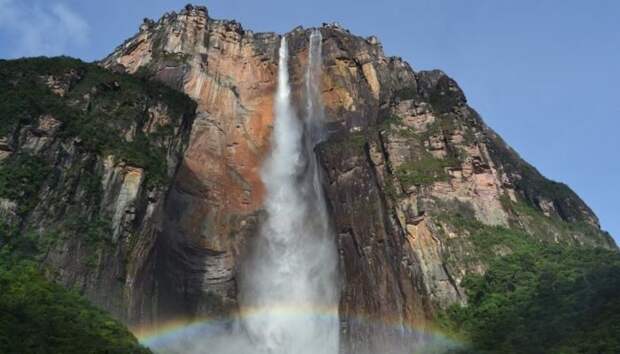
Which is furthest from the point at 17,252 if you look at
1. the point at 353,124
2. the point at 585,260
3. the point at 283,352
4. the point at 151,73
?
the point at 585,260

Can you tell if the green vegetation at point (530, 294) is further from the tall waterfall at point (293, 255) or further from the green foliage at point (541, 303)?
the tall waterfall at point (293, 255)

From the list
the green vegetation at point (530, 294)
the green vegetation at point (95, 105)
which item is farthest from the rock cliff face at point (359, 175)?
the green vegetation at point (95, 105)

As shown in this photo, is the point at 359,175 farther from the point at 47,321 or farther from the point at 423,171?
the point at 47,321

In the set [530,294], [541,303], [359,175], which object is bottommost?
[541,303]

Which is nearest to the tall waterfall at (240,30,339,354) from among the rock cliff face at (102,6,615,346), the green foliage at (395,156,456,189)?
the rock cliff face at (102,6,615,346)

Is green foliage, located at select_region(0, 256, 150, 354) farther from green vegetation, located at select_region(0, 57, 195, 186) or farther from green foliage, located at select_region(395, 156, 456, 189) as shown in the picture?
green foliage, located at select_region(395, 156, 456, 189)

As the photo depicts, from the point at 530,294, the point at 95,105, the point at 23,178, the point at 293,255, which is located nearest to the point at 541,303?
the point at 530,294

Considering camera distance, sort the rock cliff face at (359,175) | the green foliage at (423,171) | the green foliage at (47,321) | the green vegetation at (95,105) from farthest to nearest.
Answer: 1. the green foliage at (423,171)
2. the rock cliff face at (359,175)
3. the green vegetation at (95,105)
4. the green foliage at (47,321)
